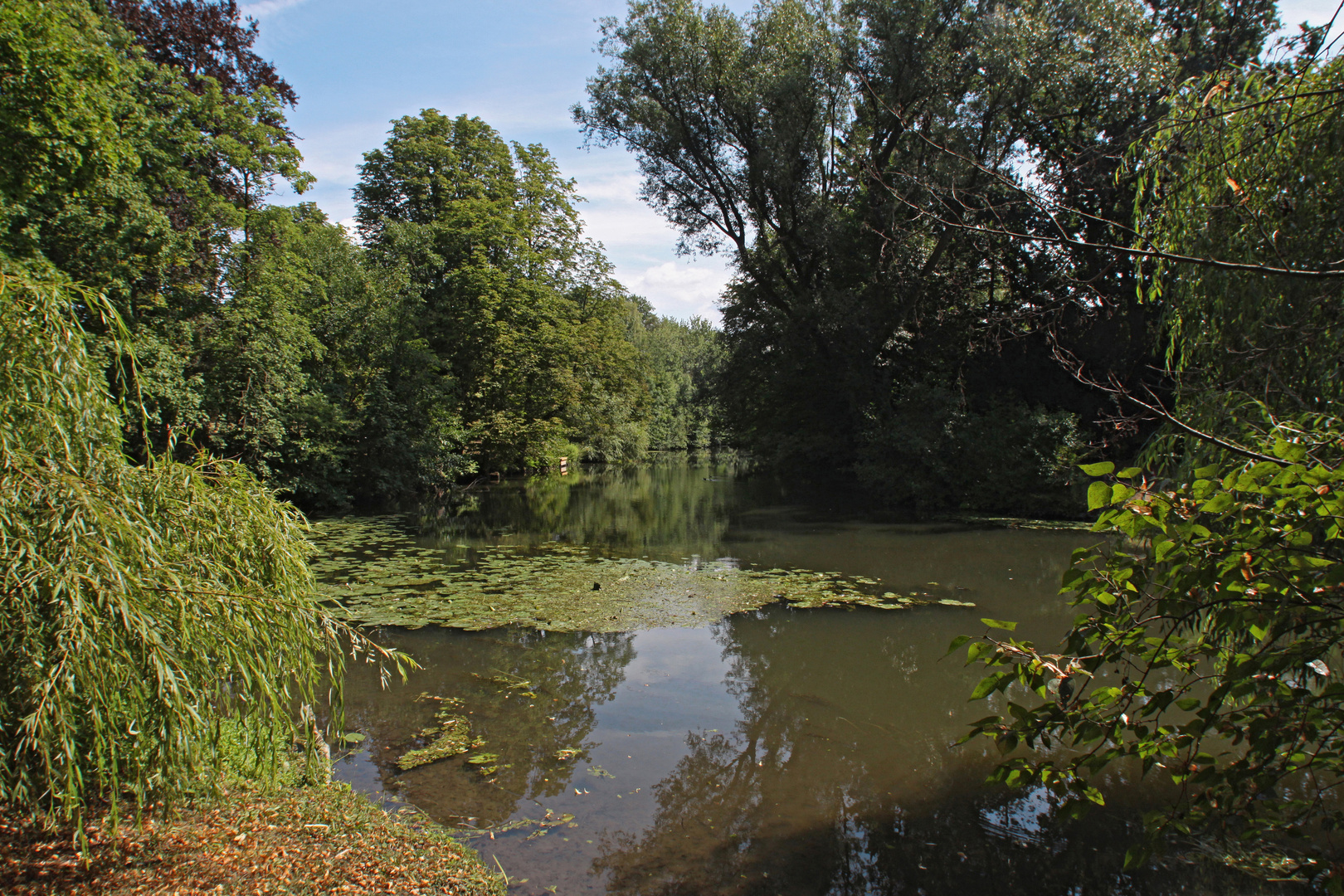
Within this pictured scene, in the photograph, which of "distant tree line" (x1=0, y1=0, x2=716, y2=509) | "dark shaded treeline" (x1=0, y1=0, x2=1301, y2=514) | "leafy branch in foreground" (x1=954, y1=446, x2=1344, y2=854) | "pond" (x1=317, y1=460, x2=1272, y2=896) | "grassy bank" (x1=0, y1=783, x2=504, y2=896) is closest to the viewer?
"leafy branch in foreground" (x1=954, y1=446, x2=1344, y2=854)

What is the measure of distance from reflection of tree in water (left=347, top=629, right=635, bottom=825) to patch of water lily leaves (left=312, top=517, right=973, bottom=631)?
55cm

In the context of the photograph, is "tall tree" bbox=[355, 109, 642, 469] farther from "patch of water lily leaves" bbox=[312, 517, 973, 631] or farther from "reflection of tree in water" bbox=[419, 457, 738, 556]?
"patch of water lily leaves" bbox=[312, 517, 973, 631]

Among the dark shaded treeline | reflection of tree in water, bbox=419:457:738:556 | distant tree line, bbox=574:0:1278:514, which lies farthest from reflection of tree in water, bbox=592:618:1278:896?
distant tree line, bbox=574:0:1278:514

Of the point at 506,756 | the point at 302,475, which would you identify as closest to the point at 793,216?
the point at 302,475

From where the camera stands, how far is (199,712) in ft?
8.70

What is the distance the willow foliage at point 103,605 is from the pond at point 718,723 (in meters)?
1.78

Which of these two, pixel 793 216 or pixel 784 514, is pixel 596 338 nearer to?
pixel 793 216

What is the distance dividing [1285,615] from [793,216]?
66.4ft

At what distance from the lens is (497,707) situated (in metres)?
6.03

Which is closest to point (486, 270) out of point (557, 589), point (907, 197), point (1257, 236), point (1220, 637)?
point (907, 197)

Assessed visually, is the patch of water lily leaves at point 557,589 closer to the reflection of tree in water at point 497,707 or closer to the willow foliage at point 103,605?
the reflection of tree in water at point 497,707

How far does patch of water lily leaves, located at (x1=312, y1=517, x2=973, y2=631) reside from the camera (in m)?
8.55

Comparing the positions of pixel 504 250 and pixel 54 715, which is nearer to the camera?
pixel 54 715

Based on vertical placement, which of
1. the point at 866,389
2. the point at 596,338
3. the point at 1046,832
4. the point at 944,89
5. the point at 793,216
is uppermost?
the point at 944,89
